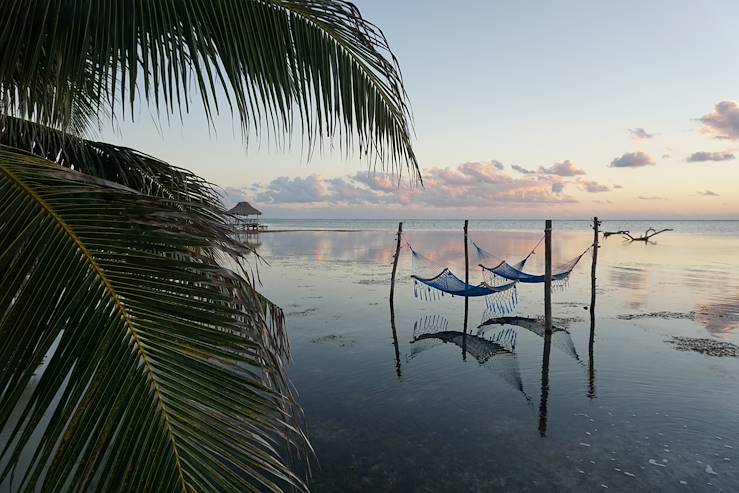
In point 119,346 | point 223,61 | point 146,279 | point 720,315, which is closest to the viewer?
point 119,346

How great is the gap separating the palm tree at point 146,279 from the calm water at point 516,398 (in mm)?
3839

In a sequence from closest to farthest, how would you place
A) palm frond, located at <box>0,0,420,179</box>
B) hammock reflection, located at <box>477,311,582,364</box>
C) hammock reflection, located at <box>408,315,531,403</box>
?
palm frond, located at <box>0,0,420,179</box> < hammock reflection, located at <box>408,315,531,403</box> < hammock reflection, located at <box>477,311,582,364</box>

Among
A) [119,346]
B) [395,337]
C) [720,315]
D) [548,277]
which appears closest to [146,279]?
[119,346]

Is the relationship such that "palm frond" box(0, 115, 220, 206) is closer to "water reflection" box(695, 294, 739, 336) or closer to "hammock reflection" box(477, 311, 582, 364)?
"hammock reflection" box(477, 311, 582, 364)

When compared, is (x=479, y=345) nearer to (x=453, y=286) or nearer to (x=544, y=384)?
(x=544, y=384)

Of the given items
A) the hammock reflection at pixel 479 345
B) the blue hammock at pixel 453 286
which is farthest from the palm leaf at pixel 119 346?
the blue hammock at pixel 453 286

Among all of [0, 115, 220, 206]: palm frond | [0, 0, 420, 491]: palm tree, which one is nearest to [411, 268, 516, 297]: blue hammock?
[0, 115, 220, 206]: palm frond

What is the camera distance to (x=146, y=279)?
1016mm

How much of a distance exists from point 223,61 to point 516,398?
6131 millimetres

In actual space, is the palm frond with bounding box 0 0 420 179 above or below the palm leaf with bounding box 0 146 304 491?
above

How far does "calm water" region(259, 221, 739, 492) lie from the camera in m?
4.45

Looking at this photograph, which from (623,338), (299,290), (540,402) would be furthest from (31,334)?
(299,290)

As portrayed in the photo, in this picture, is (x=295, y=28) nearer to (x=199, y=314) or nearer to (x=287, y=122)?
(x=287, y=122)

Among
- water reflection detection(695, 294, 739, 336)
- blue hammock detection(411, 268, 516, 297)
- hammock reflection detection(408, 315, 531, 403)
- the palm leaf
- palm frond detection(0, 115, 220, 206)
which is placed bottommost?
hammock reflection detection(408, 315, 531, 403)
